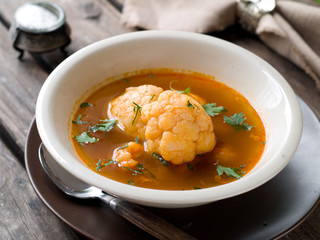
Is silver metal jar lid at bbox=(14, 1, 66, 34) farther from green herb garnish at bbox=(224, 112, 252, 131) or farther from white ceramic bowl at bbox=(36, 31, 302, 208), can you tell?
green herb garnish at bbox=(224, 112, 252, 131)

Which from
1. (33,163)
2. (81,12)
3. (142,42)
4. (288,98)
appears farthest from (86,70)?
(81,12)

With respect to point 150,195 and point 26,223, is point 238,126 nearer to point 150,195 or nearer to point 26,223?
point 150,195

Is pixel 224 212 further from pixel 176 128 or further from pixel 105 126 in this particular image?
pixel 105 126

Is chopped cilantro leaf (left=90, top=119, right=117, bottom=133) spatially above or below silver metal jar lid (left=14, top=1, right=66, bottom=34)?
above

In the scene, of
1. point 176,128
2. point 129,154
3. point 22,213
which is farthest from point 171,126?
point 22,213

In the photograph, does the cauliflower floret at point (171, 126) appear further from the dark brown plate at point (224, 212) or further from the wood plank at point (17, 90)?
the wood plank at point (17, 90)

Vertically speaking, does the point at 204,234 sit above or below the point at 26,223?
above

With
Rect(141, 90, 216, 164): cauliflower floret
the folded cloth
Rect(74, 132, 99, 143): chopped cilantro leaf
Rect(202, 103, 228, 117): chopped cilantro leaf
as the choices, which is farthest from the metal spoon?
the folded cloth
